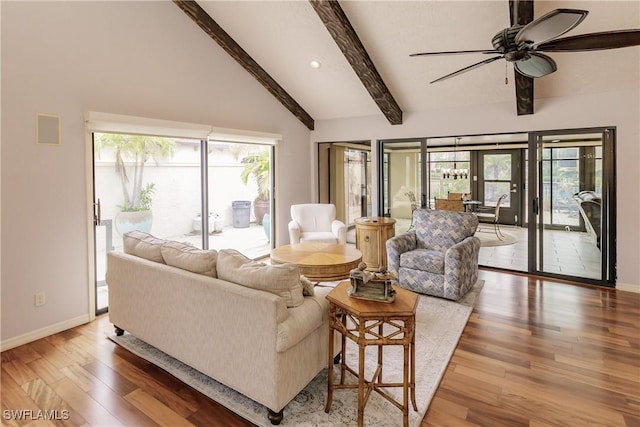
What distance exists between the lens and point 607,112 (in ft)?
14.2

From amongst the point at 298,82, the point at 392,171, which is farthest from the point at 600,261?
the point at 298,82

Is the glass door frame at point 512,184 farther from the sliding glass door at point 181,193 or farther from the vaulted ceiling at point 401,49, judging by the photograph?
the sliding glass door at point 181,193

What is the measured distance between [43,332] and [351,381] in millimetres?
2756

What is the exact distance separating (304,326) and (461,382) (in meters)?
1.22

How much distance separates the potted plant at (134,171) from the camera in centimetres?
391

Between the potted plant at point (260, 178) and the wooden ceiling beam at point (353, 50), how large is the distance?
2067 mm

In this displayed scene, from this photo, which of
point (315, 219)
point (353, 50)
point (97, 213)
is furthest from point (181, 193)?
point (353, 50)

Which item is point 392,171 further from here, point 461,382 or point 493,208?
point 461,382

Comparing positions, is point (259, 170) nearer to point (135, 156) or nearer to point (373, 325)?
point (135, 156)

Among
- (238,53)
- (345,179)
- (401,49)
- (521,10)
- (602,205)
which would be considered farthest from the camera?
(345,179)

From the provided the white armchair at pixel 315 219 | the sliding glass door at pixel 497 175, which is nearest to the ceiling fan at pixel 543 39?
the white armchair at pixel 315 219

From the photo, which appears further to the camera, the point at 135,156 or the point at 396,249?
the point at 396,249

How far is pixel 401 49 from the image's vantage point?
423 cm

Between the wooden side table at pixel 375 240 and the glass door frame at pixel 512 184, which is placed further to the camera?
the glass door frame at pixel 512 184
